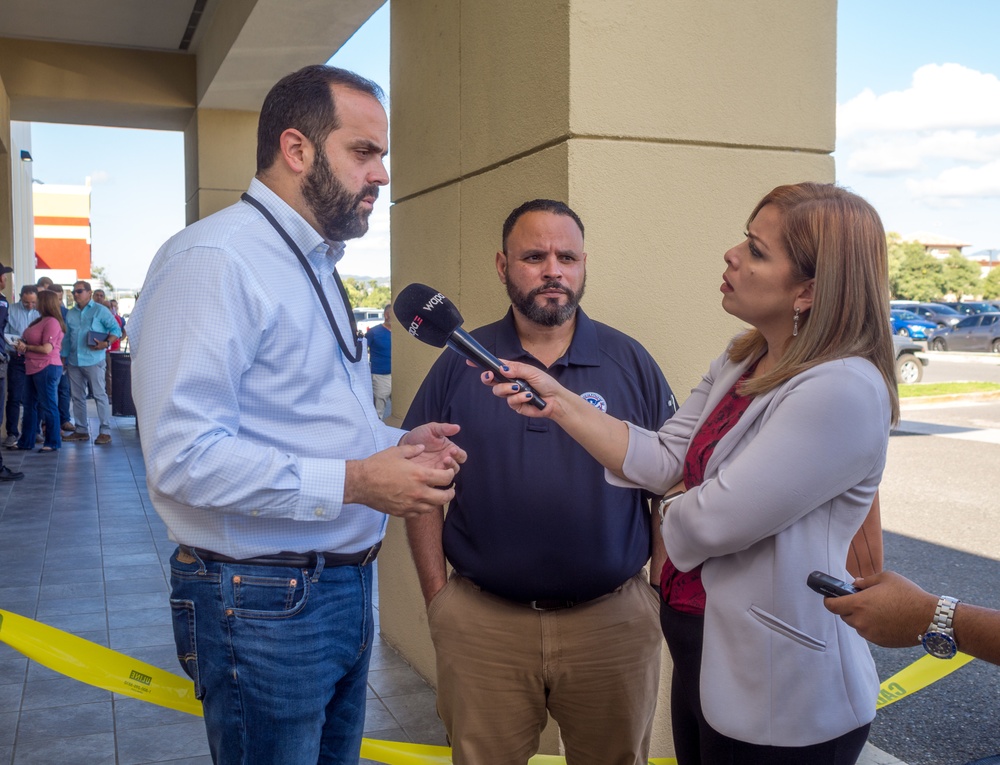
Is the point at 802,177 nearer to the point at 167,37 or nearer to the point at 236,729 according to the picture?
the point at 236,729

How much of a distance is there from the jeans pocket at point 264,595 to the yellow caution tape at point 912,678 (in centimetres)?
229

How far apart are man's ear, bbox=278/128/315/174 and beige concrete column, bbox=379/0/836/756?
1252 mm

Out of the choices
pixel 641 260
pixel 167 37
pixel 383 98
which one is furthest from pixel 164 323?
pixel 167 37

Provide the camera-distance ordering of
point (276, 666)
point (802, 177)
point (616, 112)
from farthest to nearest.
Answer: point (802, 177) → point (616, 112) → point (276, 666)

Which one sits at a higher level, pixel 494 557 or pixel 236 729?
pixel 494 557

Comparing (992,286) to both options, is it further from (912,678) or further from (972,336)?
(912,678)

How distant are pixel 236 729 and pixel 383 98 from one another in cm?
143

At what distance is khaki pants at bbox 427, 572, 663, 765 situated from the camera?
8.28 feet

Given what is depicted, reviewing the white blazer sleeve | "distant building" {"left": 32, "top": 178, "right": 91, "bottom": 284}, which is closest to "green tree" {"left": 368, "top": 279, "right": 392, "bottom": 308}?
"distant building" {"left": 32, "top": 178, "right": 91, "bottom": 284}

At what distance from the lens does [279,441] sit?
188cm

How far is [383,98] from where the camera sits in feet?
7.10

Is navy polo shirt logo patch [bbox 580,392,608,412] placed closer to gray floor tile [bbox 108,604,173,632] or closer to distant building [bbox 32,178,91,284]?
gray floor tile [bbox 108,604,173,632]

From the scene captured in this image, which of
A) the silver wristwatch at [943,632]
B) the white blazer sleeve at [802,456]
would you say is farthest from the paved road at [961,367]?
the silver wristwatch at [943,632]

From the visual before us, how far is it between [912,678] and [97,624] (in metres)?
4.18
